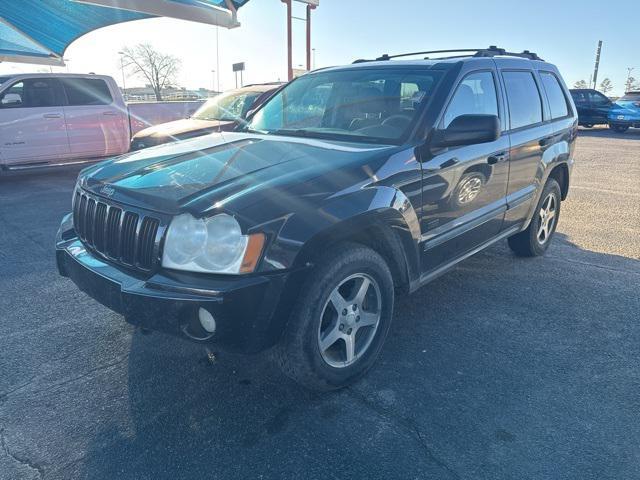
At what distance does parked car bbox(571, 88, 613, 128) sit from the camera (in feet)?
71.2

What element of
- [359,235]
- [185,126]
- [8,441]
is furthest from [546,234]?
[185,126]

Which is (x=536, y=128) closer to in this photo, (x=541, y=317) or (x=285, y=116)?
(x=541, y=317)

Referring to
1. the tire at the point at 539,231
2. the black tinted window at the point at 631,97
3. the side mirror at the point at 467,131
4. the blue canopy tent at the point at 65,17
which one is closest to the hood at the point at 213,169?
the side mirror at the point at 467,131

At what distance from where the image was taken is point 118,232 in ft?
8.50

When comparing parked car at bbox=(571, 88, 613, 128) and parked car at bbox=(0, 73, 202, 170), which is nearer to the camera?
parked car at bbox=(0, 73, 202, 170)

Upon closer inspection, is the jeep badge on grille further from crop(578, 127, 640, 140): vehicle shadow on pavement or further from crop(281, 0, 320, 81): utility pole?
crop(578, 127, 640, 140): vehicle shadow on pavement

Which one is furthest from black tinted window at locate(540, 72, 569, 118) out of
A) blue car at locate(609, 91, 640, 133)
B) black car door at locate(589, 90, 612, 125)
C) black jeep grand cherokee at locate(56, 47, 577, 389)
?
black car door at locate(589, 90, 612, 125)

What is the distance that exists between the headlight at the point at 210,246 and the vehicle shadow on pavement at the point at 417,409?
853mm

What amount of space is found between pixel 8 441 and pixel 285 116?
2760mm

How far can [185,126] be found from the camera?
28.3ft

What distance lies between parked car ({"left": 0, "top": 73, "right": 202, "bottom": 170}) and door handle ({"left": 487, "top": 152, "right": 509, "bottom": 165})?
894 cm

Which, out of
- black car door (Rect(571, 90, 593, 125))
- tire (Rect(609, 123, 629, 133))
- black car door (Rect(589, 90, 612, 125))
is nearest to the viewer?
tire (Rect(609, 123, 629, 133))

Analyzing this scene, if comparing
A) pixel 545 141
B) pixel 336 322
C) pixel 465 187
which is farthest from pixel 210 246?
pixel 545 141

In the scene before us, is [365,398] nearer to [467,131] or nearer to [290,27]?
[467,131]
